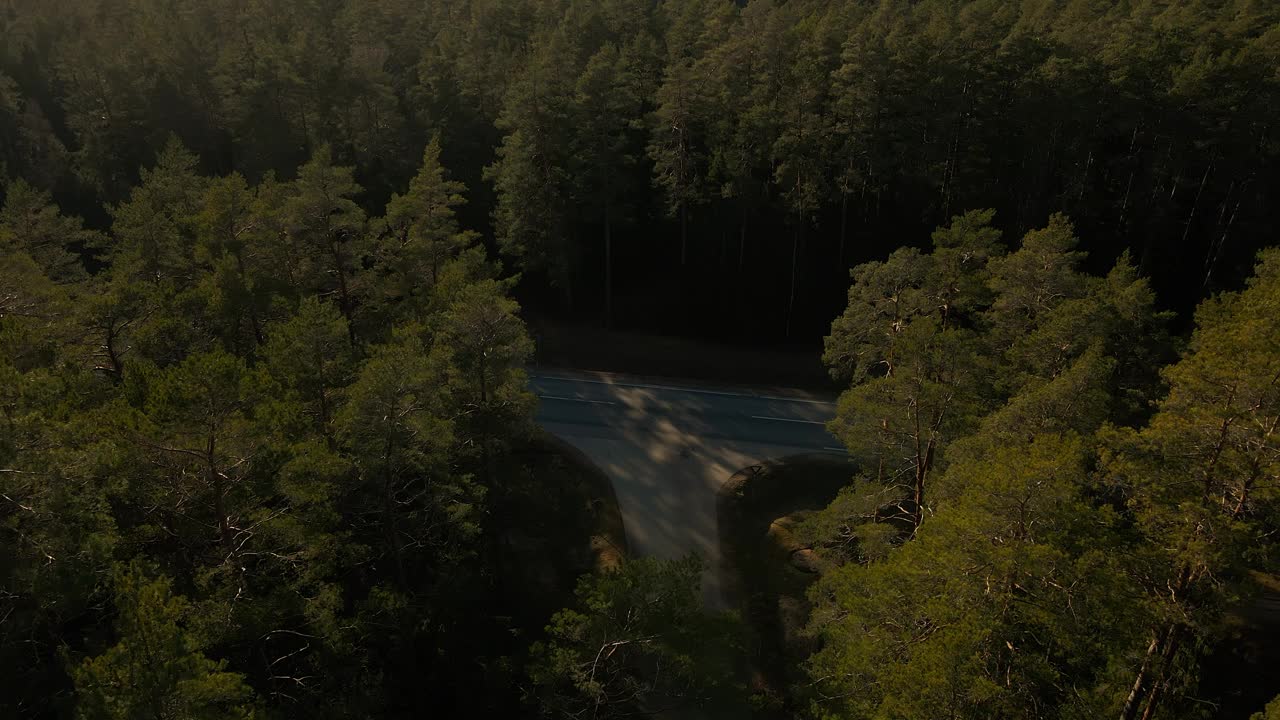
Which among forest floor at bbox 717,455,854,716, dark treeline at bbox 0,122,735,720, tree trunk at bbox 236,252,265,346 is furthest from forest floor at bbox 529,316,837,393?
tree trunk at bbox 236,252,265,346

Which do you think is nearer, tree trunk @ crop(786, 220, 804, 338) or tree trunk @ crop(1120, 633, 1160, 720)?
tree trunk @ crop(1120, 633, 1160, 720)

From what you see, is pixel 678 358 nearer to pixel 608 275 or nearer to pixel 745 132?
pixel 608 275

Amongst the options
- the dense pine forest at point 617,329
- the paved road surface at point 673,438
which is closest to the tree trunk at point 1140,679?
the dense pine forest at point 617,329

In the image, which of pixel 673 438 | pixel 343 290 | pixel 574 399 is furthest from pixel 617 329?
pixel 343 290

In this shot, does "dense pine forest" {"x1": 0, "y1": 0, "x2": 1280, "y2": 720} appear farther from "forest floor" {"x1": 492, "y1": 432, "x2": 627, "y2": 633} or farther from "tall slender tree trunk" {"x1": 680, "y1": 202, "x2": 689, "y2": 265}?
"tall slender tree trunk" {"x1": 680, "y1": 202, "x2": 689, "y2": 265}

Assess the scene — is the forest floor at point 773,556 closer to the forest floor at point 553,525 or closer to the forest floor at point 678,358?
the forest floor at point 553,525

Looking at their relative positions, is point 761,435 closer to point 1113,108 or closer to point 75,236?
point 1113,108

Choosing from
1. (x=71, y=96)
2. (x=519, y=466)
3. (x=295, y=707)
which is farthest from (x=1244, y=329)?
(x=71, y=96)
